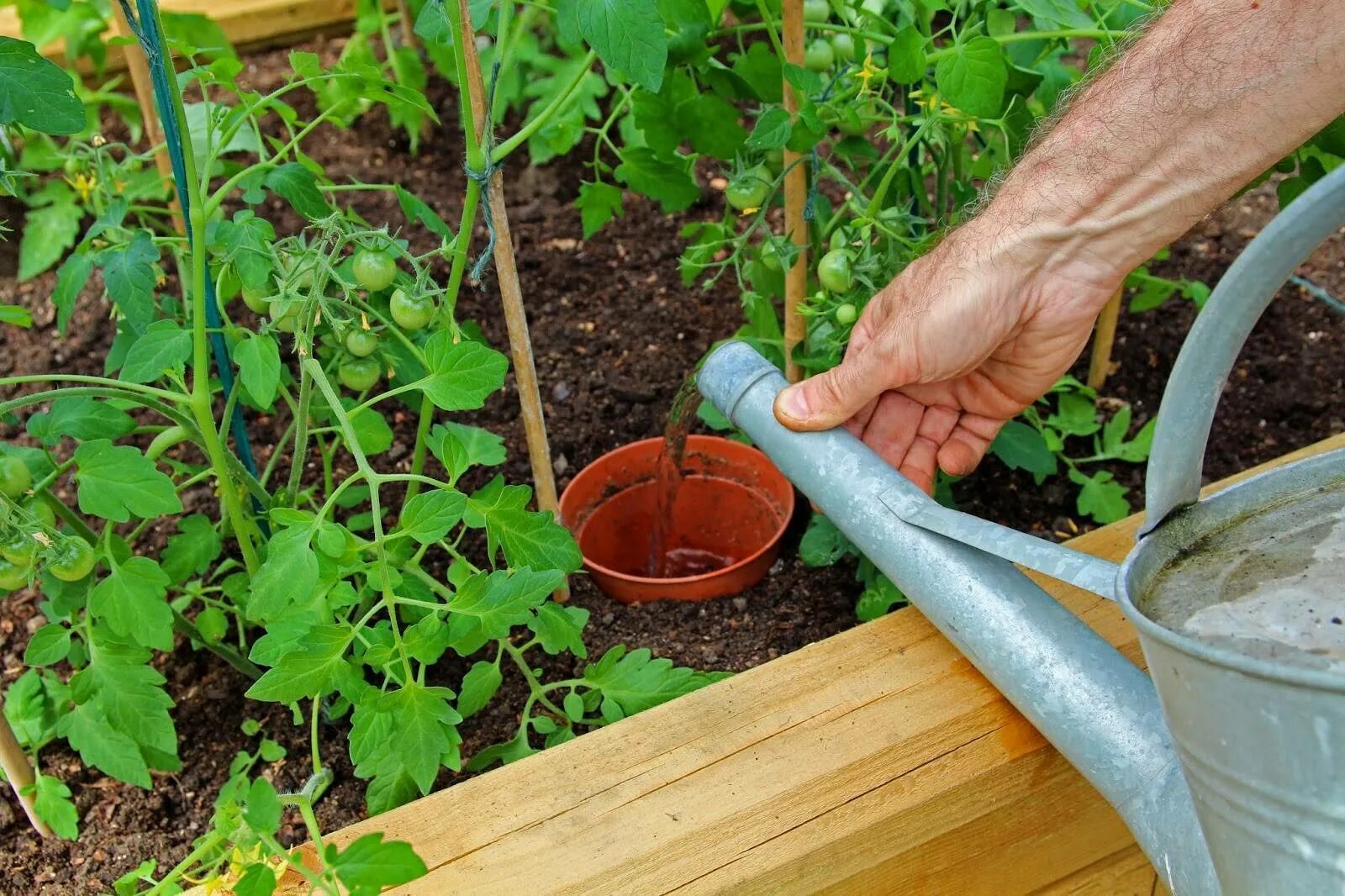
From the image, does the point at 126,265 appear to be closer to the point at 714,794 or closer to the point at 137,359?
the point at 137,359

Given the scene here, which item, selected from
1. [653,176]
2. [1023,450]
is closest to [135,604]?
[653,176]

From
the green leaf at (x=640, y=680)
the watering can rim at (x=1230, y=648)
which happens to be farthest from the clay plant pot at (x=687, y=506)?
the watering can rim at (x=1230, y=648)

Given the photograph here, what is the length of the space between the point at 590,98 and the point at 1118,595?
1.83m

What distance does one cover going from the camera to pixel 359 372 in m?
1.44

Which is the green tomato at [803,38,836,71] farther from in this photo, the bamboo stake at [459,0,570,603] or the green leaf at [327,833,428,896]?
the green leaf at [327,833,428,896]

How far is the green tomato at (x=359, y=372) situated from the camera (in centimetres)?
144

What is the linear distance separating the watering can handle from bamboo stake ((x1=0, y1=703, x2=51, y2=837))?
1.24 metres

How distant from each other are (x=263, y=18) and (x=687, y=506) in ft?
5.80

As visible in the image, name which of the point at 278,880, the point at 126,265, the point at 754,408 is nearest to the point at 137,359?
the point at 126,265

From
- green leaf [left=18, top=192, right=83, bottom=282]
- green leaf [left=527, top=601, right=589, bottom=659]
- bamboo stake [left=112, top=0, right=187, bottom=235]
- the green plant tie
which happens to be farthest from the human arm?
green leaf [left=18, top=192, right=83, bottom=282]

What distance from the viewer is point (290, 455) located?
2.05 meters

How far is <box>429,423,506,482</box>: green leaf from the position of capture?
4.34 ft

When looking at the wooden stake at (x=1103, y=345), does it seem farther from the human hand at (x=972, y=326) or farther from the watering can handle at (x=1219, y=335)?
the watering can handle at (x=1219, y=335)

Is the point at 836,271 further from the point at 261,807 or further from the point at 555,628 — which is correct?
the point at 261,807
